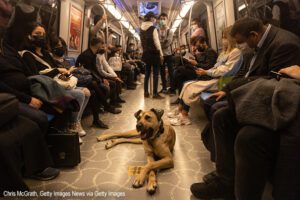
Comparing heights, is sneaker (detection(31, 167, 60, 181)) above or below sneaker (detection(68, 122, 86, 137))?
below

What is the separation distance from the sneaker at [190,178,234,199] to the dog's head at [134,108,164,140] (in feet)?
2.19

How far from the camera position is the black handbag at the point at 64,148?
2.13 metres

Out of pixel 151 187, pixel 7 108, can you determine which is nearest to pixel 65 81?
pixel 7 108

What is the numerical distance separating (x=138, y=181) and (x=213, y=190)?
1.95 feet

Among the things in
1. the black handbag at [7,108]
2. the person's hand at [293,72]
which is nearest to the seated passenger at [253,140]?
the person's hand at [293,72]

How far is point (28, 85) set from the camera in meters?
2.17

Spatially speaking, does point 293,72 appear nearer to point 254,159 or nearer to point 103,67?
point 254,159

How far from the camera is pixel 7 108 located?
5.03ft

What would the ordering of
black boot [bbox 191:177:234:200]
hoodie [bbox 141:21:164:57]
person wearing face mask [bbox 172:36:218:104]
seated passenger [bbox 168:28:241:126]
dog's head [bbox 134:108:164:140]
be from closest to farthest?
black boot [bbox 191:177:234:200], dog's head [bbox 134:108:164:140], seated passenger [bbox 168:28:241:126], person wearing face mask [bbox 172:36:218:104], hoodie [bbox 141:21:164:57]

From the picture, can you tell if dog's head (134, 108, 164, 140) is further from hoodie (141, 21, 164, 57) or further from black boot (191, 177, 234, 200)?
hoodie (141, 21, 164, 57)

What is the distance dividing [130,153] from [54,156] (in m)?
0.78

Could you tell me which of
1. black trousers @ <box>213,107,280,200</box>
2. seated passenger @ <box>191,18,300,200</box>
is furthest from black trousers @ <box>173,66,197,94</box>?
black trousers @ <box>213,107,280,200</box>

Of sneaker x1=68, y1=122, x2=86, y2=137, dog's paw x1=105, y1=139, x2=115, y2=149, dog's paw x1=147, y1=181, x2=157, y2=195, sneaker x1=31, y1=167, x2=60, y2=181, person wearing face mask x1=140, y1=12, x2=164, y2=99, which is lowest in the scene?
dog's paw x1=147, y1=181, x2=157, y2=195

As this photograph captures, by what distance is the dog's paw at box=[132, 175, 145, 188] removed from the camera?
73.7 inches
